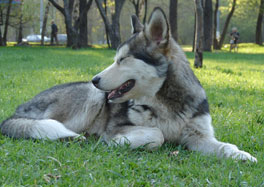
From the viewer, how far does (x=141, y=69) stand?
11.6 feet

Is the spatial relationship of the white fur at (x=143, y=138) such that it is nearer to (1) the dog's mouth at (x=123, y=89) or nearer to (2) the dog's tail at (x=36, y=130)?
(1) the dog's mouth at (x=123, y=89)

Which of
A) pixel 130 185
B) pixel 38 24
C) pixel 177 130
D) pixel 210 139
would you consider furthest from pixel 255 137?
pixel 38 24

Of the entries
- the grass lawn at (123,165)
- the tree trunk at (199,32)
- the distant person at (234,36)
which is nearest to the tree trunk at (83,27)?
the distant person at (234,36)

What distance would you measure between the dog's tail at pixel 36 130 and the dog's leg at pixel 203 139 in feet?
4.19

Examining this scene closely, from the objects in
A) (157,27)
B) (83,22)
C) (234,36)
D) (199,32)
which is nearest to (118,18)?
(83,22)

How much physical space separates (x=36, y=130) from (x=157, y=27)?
1742 mm

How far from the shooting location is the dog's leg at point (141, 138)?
3.42m

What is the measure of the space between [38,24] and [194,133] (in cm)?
4366

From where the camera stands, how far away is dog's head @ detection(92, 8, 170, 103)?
354 centimetres

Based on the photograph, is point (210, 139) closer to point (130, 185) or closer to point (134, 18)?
point (130, 185)

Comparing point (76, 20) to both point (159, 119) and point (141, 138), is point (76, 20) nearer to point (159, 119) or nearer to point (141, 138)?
point (159, 119)

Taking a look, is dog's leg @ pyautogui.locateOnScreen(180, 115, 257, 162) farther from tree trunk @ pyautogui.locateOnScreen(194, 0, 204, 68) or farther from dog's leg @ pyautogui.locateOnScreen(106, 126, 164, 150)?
tree trunk @ pyautogui.locateOnScreen(194, 0, 204, 68)

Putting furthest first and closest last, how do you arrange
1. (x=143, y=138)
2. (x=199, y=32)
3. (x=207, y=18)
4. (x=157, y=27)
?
1. (x=207, y=18)
2. (x=199, y=32)
3. (x=157, y=27)
4. (x=143, y=138)

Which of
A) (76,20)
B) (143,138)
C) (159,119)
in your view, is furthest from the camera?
(76,20)
